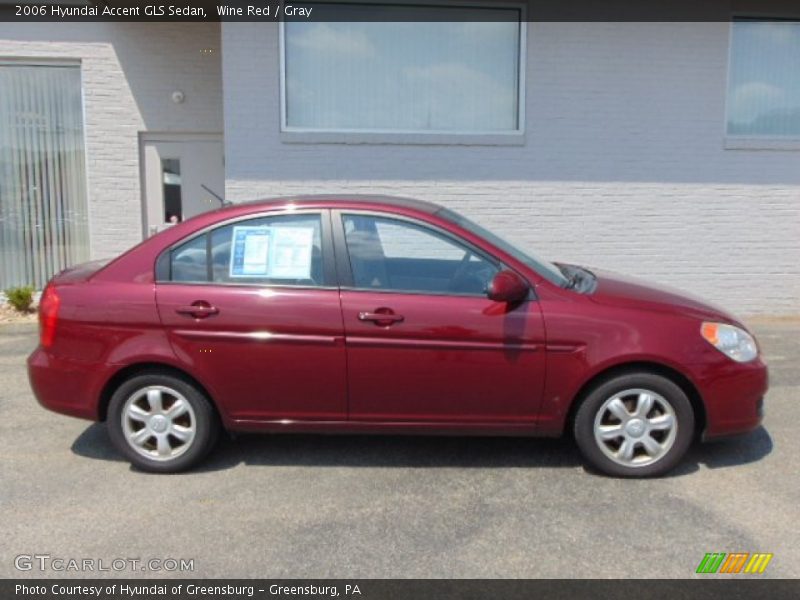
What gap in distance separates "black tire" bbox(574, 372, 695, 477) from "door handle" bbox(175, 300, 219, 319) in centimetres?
213

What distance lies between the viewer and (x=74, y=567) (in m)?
2.96

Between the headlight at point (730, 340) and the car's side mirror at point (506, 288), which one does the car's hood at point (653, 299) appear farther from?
the car's side mirror at point (506, 288)

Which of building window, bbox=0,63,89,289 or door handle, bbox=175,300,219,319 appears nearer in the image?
door handle, bbox=175,300,219,319

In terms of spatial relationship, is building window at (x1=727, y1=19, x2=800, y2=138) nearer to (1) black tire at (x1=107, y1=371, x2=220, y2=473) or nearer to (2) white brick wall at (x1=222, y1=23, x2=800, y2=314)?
(2) white brick wall at (x1=222, y1=23, x2=800, y2=314)

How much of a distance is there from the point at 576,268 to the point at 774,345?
336 cm

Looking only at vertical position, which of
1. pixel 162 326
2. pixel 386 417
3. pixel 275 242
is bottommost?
pixel 386 417

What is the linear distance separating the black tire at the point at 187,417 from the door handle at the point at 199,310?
1.27 feet

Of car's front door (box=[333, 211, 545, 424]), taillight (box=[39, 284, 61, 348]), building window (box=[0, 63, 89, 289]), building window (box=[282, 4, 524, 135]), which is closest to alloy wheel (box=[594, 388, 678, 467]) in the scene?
car's front door (box=[333, 211, 545, 424])

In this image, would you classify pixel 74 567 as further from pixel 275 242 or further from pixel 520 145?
pixel 520 145

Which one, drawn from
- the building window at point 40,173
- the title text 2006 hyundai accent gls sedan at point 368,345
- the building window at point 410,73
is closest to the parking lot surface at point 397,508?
the title text 2006 hyundai accent gls sedan at point 368,345

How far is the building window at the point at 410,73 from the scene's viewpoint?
24.8ft

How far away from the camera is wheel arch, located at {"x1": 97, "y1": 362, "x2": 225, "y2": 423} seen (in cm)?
382
